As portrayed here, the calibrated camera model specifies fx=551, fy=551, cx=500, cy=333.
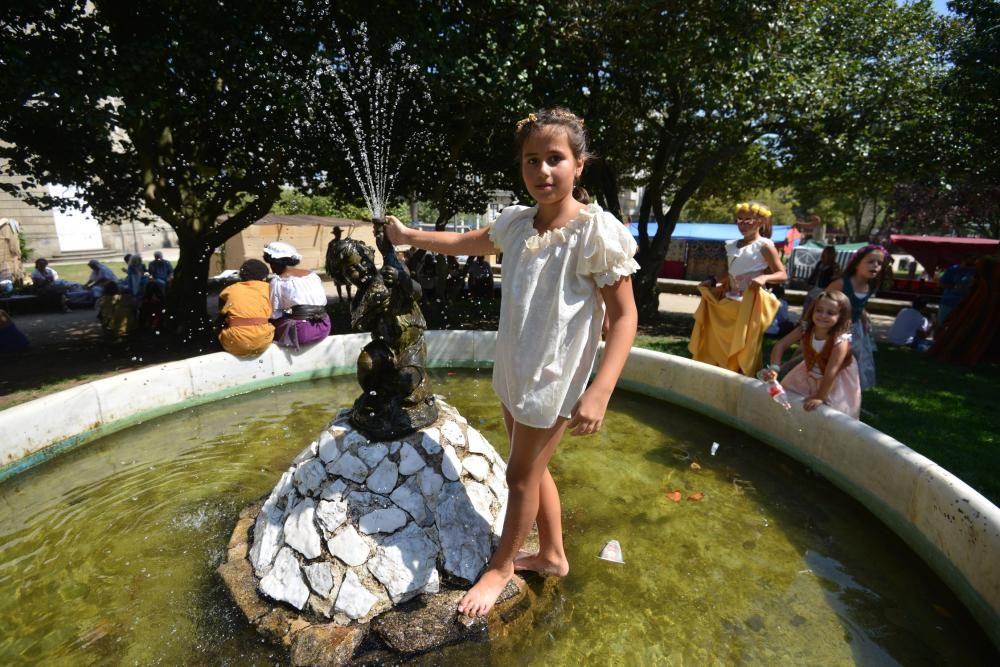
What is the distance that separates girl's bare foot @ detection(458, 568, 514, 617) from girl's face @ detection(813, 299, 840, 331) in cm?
268

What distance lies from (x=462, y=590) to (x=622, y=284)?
4.91 ft

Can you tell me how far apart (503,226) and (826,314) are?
2.58 meters

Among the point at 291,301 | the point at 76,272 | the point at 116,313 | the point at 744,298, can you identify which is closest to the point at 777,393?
the point at 744,298

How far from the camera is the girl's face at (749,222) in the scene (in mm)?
4316

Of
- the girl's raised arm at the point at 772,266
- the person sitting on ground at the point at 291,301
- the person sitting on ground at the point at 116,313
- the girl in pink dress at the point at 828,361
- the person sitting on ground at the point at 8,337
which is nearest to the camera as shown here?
the girl in pink dress at the point at 828,361

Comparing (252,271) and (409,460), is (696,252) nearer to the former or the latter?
(252,271)

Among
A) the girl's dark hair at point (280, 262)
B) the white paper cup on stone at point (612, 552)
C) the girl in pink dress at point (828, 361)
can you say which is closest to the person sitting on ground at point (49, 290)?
the girl's dark hair at point (280, 262)

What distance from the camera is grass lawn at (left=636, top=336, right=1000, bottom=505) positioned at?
3.75 m

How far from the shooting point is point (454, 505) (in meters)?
2.60

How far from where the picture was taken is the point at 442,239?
7.79 ft

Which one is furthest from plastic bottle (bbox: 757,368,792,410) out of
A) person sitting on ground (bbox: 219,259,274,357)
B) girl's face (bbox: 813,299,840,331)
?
person sitting on ground (bbox: 219,259,274,357)

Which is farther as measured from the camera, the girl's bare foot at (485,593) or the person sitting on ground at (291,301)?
the person sitting on ground at (291,301)

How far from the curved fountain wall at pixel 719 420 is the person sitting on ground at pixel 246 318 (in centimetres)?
12

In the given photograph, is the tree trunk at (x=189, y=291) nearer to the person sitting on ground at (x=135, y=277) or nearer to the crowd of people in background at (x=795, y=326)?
the person sitting on ground at (x=135, y=277)
